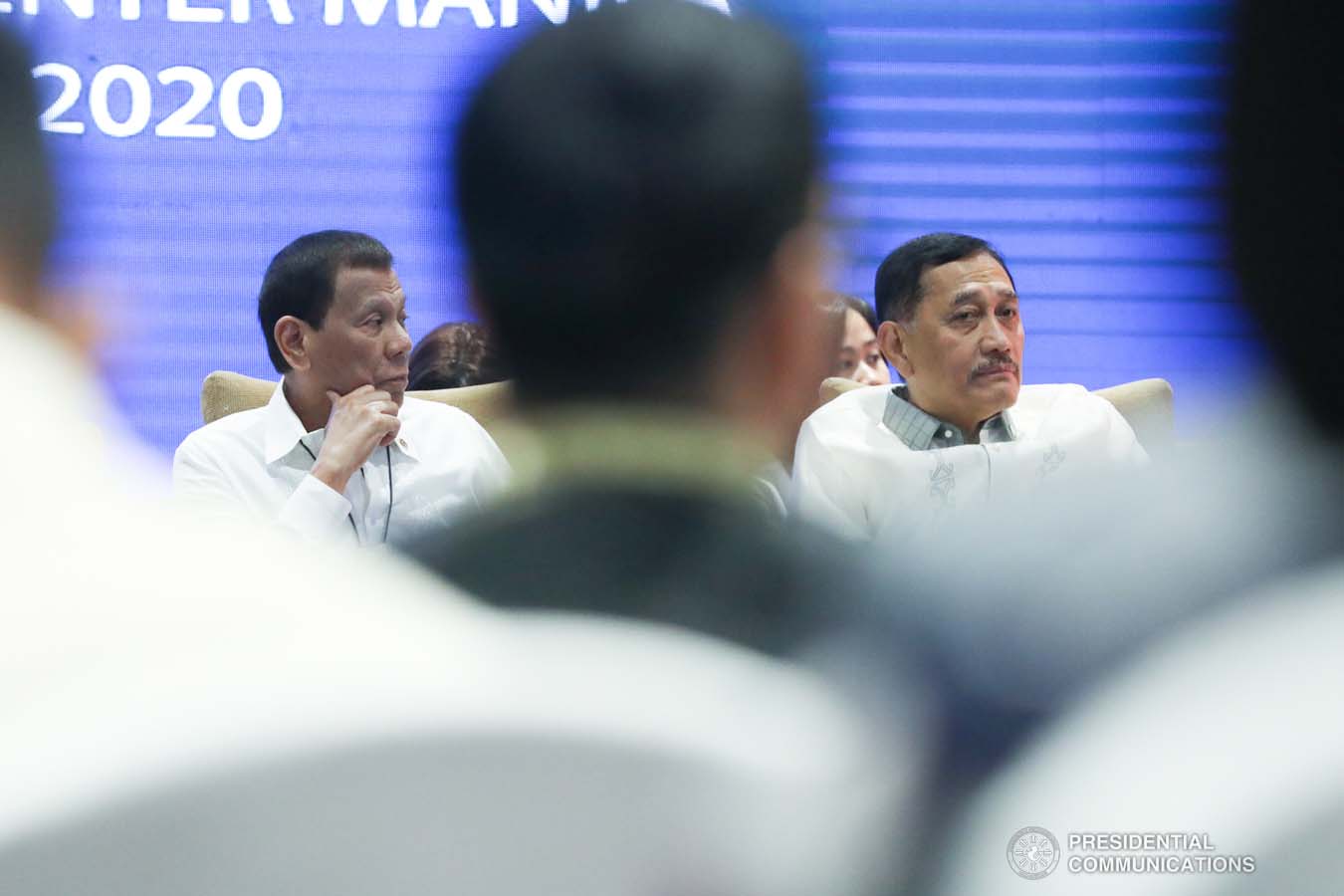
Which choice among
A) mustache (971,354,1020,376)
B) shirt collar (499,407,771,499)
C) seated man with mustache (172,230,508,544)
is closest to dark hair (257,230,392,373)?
seated man with mustache (172,230,508,544)

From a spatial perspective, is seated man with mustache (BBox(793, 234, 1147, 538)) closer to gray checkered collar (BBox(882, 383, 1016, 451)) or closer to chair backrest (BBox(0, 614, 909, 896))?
gray checkered collar (BBox(882, 383, 1016, 451))

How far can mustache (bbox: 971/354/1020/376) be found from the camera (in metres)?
1.56


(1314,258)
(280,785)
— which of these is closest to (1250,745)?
(1314,258)

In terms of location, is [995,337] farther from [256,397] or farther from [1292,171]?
[256,397]

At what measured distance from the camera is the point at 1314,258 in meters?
1.55

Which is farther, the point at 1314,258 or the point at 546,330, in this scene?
the point at 1314,258

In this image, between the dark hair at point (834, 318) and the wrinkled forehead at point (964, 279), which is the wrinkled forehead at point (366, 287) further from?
the wrinkled forehead at point (964, 279)

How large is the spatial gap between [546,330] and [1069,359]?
52 centimetres

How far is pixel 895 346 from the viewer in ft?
5.07

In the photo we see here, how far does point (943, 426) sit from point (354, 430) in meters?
0.58

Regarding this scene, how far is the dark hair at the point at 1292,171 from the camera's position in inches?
61.1

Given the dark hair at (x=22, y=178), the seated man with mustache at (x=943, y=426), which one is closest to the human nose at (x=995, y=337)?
the seated man with mustache at (x=943, y=426)

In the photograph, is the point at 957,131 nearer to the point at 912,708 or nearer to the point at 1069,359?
the point at 1069,359

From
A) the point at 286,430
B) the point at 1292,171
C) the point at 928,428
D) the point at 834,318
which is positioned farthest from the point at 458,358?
the point at 1292,171
